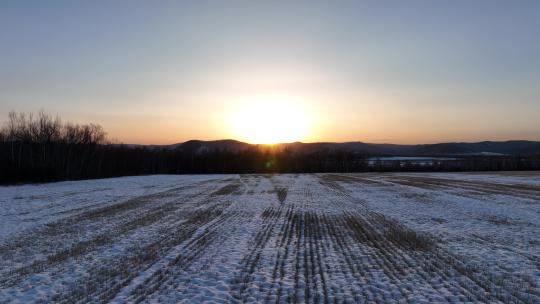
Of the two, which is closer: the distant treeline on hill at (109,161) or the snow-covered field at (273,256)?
the snow-covered field at (273,256)

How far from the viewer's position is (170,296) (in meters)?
7.38

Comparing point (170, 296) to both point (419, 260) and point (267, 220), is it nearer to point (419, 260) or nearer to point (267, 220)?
point (419, 260)

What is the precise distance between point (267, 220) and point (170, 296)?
9.92 metres

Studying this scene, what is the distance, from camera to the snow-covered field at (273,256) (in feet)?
24.8

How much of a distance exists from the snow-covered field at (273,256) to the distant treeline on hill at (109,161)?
4561 centimetres

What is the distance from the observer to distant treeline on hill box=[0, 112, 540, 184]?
189 feet

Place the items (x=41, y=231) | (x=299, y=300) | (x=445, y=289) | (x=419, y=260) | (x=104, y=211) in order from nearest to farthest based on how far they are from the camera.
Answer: (x=299, y=300)
(x=445, y=289)
(x=419, y=260)
(x=41, y=231)
(x=104, y=211)

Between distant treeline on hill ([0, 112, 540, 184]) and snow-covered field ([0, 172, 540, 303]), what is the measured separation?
45607mm

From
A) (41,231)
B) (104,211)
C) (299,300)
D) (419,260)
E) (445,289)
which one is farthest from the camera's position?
(104,211)

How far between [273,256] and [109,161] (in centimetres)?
9166

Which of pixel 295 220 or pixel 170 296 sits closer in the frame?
pixel 170 296

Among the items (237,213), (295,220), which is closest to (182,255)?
(295,220)

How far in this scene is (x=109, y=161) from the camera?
306ft

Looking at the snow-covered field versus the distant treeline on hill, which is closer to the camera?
the snow-covered field
